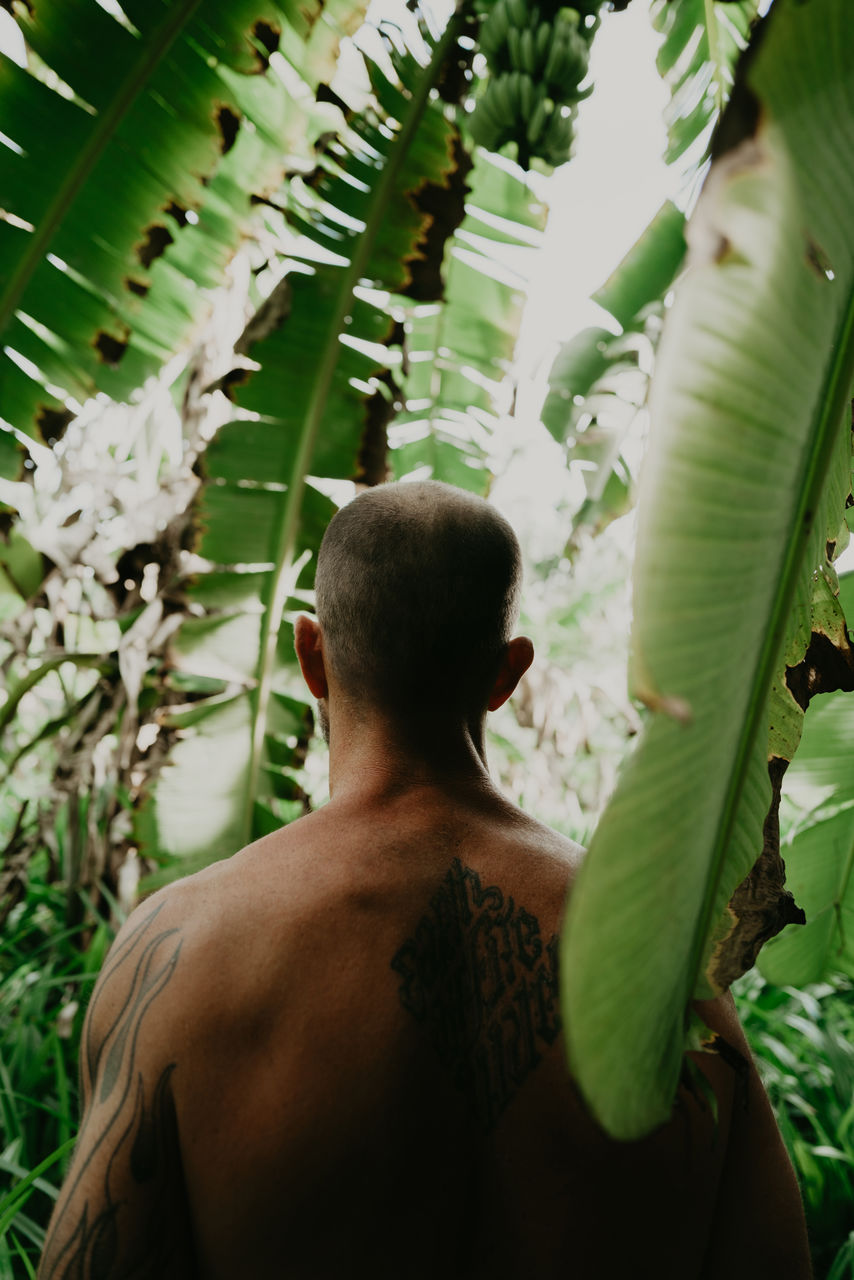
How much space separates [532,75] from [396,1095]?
1.82m

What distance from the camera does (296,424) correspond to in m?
2.53

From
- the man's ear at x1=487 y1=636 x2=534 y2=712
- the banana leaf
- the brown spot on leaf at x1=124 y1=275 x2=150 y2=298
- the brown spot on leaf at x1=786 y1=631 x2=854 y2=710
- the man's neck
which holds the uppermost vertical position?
the banana leaf

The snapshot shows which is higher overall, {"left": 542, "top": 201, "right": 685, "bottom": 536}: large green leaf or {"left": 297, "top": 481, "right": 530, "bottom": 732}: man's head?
{"left": 542, "top": 201, "right": 685, "bottom": 536}: large green leaf

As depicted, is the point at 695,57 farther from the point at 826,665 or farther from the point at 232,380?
the point at 826,665

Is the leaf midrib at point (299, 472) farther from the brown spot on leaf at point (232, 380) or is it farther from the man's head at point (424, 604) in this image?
the man's head at point (424, 604)

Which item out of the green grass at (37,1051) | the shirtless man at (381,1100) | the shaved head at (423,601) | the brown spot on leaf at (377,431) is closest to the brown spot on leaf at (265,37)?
the brown spot on leaf at (377,431)

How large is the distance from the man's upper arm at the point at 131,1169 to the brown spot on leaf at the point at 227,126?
1.74 metres

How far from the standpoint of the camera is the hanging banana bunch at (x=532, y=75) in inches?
71.1

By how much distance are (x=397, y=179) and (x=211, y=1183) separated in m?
2.17

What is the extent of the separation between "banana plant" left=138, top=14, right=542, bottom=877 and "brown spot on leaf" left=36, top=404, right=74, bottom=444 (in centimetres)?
41

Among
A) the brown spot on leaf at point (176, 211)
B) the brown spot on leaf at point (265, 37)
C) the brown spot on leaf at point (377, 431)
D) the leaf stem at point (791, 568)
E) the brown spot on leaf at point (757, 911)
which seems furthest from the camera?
the brown spot on leaf at point (377, 431)

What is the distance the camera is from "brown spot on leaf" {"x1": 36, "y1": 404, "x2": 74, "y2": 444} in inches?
86.5

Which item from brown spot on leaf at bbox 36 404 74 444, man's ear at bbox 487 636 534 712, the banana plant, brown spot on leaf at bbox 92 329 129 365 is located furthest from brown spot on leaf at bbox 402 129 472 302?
man's ear at bbox 487 636 534 712

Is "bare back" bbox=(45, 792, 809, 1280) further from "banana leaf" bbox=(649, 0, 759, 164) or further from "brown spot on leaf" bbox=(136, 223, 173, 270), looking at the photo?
"banana leaf" bbox=(649, 0, 759, 164)
